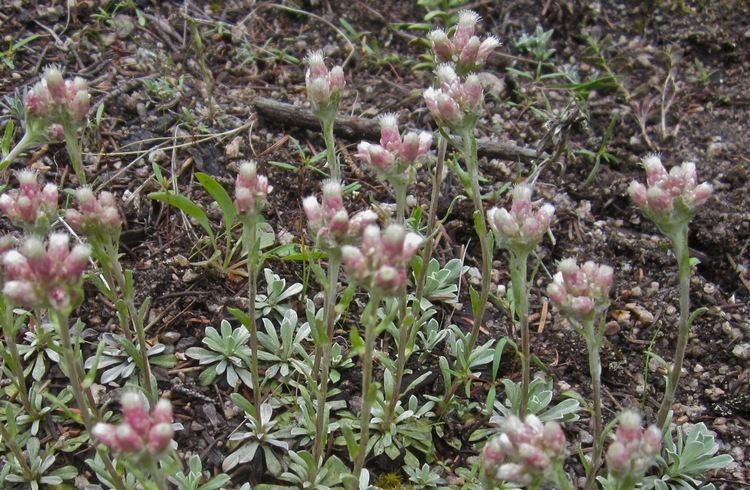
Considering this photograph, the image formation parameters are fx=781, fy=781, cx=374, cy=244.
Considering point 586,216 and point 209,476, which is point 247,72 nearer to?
point 586,216

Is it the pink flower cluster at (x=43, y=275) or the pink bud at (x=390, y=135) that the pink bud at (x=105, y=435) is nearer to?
the pink flower cluster at (x=43, y=275)

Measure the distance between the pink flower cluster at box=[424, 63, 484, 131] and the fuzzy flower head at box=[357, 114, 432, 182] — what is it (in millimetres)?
102

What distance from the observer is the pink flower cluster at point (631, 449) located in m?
2.21

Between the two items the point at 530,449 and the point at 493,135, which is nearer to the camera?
the point at 530,449

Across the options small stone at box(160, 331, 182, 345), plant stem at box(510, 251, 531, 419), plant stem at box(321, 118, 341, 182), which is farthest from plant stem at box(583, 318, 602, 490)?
small stone at box(160, 331, 182, 345)

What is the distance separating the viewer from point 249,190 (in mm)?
2566

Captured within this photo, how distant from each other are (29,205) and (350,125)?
6.73 ft

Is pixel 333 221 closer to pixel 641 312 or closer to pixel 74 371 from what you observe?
pixel 74 371

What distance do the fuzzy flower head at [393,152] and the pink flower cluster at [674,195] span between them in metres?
0.74

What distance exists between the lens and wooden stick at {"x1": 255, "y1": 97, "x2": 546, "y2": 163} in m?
4.26

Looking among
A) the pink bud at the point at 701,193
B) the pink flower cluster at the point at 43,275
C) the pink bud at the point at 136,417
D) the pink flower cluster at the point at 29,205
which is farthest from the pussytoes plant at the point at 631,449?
the pink flower cluster at the point at 29,205

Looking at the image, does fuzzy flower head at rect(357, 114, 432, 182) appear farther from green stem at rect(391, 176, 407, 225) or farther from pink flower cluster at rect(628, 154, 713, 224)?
pink flower cluster at rect(628, 154, 713, 224)

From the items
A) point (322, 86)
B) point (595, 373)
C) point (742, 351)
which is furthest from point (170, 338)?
point (742, 351)

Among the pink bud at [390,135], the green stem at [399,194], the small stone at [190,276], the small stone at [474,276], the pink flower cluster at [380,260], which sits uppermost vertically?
the pink bud at [390,135]
